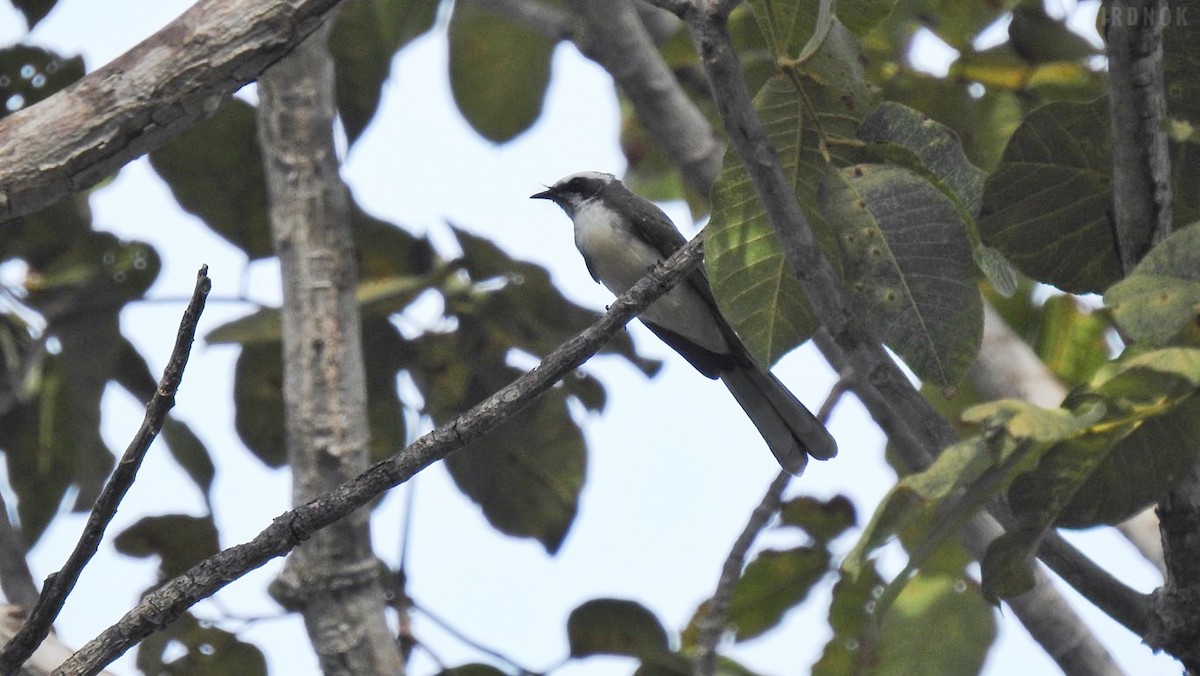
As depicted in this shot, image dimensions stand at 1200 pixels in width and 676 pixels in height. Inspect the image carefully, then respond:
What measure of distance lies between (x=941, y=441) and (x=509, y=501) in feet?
6.45

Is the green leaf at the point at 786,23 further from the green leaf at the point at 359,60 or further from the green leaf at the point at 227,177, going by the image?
the green leaf at the point at 227,177

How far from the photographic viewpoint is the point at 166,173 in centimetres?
394

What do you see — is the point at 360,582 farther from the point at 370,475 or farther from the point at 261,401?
the point at 370,475

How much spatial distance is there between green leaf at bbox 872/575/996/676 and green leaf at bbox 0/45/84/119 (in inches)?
117

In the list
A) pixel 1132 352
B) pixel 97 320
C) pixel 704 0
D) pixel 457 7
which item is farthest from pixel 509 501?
pixel 1132 352

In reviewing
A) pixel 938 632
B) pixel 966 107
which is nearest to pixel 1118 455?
pixel 938 632

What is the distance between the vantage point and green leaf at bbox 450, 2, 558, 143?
172 inches

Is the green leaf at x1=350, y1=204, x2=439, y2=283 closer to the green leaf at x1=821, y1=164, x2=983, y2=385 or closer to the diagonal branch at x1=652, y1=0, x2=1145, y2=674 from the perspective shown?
the diagonal branch at x1=652, y1=0, x2=1145, y2=674

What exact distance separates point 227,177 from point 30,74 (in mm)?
670

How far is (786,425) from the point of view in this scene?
3949mm

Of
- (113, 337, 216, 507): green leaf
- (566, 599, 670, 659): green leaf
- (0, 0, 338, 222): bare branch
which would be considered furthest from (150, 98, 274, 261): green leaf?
(566, 599, 670, 659): green leaf

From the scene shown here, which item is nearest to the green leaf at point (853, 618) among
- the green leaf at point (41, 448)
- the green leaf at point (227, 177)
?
the green leaf at point (227, 177)

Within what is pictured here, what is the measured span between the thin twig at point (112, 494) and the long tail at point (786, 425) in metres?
2.14

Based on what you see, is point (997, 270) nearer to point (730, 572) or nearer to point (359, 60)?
point (730, 572)
